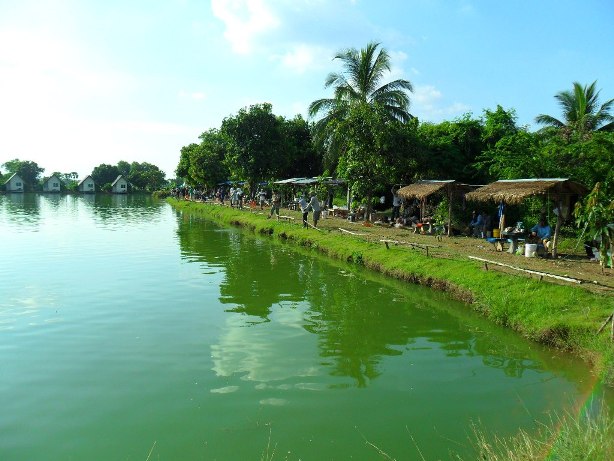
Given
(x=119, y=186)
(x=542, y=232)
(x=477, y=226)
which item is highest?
(x=119, y=186)

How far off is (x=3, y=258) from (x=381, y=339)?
14.9m

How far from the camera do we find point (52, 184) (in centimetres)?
10388

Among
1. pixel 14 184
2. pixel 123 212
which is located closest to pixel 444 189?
A: pixel 123 212

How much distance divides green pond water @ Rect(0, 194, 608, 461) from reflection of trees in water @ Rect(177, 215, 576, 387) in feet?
0.16

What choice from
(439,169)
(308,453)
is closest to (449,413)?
(308,453)

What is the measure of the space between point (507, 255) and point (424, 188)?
21.7 ft

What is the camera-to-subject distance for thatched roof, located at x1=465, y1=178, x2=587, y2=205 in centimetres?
1484

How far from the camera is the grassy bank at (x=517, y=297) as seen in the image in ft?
27.2

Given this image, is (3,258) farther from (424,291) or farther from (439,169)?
(439,169)

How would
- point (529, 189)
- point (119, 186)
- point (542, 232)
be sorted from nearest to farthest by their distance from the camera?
1. point (529, 189)
2. point (542, 232)
3. point (119, 186)

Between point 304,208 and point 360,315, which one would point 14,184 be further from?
point 360,315

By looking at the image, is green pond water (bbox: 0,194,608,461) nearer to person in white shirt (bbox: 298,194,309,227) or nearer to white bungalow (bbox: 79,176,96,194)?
person in white shirt (bbox: 298,194,309,227)

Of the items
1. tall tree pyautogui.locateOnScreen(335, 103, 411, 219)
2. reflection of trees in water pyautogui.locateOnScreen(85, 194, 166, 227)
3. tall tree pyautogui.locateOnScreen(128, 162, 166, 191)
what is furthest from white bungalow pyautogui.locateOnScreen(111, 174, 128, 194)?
tall tree pyautogui.locateOnScreen(335, 103, 411, 219)

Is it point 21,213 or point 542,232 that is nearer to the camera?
point 542,232
